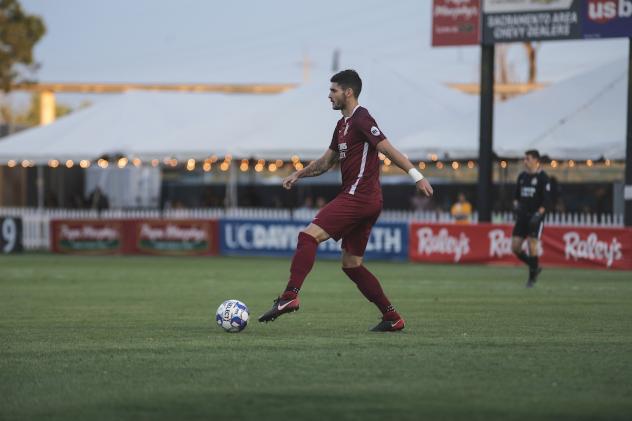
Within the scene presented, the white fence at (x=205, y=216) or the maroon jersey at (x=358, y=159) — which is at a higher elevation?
the maroon jersey at (x=358, y=159)

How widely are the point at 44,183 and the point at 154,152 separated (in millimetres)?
11937

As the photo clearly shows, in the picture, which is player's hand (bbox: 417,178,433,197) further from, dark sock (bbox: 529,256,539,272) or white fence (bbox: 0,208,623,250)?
white fence (bbox: 0,208,623,250)

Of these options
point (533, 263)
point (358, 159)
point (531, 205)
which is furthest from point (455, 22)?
point (358, 159)

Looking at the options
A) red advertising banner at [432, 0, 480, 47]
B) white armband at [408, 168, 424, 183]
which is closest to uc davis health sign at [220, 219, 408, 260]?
red advertising banner at [432, 0, 480, 47]

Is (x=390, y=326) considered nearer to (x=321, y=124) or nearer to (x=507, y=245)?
(x=507, y=245)

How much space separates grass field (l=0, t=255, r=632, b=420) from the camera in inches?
245

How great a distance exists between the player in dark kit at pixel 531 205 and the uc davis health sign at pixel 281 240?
8.05 meters

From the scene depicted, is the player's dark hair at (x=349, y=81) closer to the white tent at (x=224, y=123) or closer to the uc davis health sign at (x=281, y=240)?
the uc davis health sign at (x=281, y=240)

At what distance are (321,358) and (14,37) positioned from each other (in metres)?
35.8

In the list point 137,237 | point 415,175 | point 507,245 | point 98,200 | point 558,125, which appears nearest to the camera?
point 415,175

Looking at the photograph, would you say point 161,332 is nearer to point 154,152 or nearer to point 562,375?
point 562,375

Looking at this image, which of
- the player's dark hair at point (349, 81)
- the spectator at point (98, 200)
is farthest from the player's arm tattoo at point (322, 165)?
the spectator at point (98, 200)

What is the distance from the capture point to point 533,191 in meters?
17.3

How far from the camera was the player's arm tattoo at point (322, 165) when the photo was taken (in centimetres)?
991
